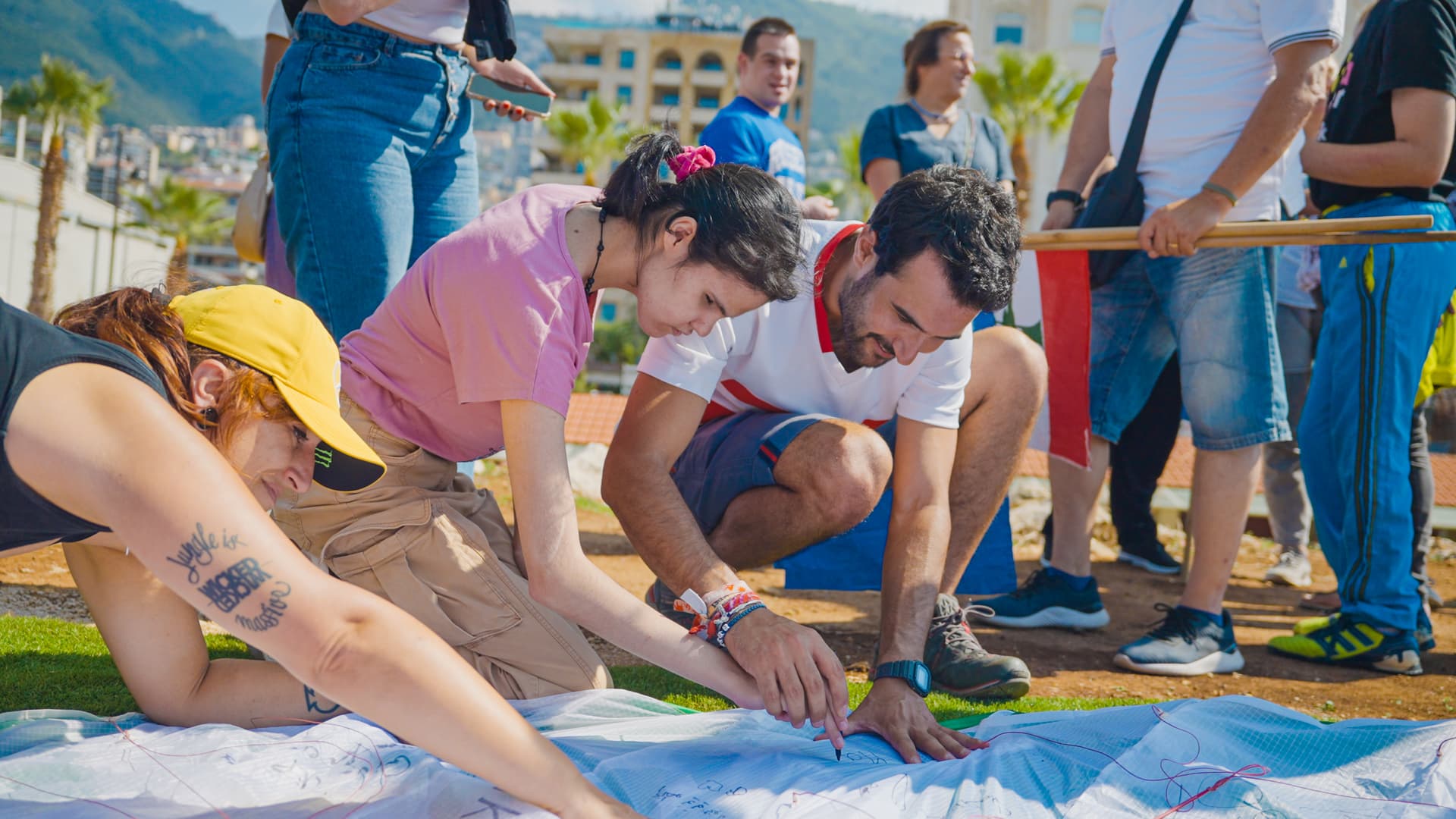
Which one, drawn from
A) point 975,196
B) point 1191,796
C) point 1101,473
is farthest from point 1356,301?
point 1191,796

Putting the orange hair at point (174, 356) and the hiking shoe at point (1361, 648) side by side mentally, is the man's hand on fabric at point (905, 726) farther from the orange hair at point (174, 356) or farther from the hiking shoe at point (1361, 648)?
the hiking shoe at point (1361, 648)

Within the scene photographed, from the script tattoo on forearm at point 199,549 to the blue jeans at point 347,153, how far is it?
1592 mm

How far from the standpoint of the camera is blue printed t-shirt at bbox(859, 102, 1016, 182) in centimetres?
455

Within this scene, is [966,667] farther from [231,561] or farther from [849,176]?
[849,176]

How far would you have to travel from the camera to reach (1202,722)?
2.16 meters

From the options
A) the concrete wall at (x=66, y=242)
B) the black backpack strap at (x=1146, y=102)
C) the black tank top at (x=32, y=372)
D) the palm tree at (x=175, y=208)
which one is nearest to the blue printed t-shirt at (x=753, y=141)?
the black backpack strap at (x=1146, y=102)

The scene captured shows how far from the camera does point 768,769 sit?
1980 mm

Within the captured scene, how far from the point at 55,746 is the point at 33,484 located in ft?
2.39

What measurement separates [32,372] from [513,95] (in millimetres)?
2398

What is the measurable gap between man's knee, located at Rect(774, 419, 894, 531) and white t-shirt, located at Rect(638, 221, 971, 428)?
0.14m

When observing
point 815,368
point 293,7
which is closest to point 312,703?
point 815,368

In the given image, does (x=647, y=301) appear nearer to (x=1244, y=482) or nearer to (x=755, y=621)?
(x=755, y=621)

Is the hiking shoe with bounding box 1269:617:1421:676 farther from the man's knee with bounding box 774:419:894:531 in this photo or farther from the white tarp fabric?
the man's knee with bounding box 774:419:894:531

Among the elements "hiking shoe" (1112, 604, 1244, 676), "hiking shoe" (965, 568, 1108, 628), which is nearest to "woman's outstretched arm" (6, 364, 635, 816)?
"hiking shoe" (1112, 604, 1244, 676)
